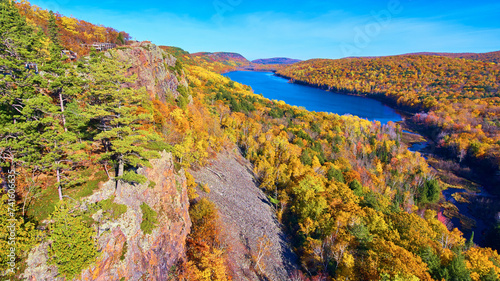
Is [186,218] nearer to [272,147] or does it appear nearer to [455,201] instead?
[272,147]

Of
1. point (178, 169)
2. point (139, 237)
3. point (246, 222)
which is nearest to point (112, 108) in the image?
point (139, 237)

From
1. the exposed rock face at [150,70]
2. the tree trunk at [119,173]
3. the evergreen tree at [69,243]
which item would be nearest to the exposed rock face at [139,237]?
the tree trunk at [119,173]

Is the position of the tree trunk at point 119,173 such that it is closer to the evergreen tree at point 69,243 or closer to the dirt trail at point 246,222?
the evergreen tree at point 69,243

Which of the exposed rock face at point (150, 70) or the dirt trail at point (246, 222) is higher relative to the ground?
the exposed rock face at point (150, 70)

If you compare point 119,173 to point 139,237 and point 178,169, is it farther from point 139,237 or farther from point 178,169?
point 178,169

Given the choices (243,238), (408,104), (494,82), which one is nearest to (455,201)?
(243,238)

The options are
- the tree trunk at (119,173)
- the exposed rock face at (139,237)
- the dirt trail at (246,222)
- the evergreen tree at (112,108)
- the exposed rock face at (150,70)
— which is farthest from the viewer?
the exposed rock face at (150,70)
